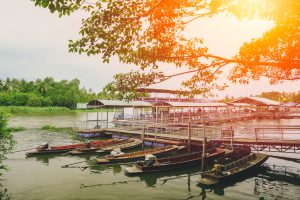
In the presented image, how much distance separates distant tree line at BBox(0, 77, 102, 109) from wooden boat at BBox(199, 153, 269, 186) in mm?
81883

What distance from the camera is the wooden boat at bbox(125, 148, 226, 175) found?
15727 millimetres

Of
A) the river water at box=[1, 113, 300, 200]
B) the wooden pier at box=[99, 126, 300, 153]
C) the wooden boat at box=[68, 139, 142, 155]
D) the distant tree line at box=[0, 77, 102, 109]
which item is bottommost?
the river water at box=[1, 113, 300, 200]

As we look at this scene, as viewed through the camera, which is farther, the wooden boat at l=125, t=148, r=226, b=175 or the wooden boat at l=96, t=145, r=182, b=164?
the wooden boat at l=96, t=145, r=182, b=164

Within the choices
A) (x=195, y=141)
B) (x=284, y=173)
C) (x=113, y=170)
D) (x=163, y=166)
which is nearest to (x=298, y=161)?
(x=284, y=173)

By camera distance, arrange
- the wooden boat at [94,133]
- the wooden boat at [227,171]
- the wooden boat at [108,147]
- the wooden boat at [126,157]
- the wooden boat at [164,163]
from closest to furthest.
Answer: the wooden boat at [227,171], the wooden boat at [164,163], the wooden boat at [126,157], the wooden boat at [108,147], the wooden boat at [94,133]

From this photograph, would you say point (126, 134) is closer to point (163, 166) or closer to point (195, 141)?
point (195, 141)

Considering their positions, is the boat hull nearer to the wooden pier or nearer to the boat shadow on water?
the wooden pier

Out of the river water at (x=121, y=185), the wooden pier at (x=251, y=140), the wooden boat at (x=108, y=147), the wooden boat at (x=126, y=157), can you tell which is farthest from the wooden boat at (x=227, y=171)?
the wooden boat at (x=108, y=147)

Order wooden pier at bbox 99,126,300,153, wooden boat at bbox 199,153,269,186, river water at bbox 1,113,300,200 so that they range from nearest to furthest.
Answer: river water at bbox 1,113,300,200 → wooden boat at bbox 199,153,269,186 → wooden pier at bbox 99,126,300,153

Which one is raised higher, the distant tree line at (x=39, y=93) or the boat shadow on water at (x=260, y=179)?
the distant tree line at (x=39, y=93)

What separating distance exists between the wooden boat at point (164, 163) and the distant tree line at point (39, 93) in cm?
7842

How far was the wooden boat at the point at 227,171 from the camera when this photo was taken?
1390 cm

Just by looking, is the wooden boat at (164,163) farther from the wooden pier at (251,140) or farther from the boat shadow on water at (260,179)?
the boat shadow on water at (260,179)

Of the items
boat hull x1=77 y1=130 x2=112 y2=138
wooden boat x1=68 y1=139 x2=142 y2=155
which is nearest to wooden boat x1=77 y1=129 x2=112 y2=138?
boat hull x1=77 y1=130 x2=112 y2=138
